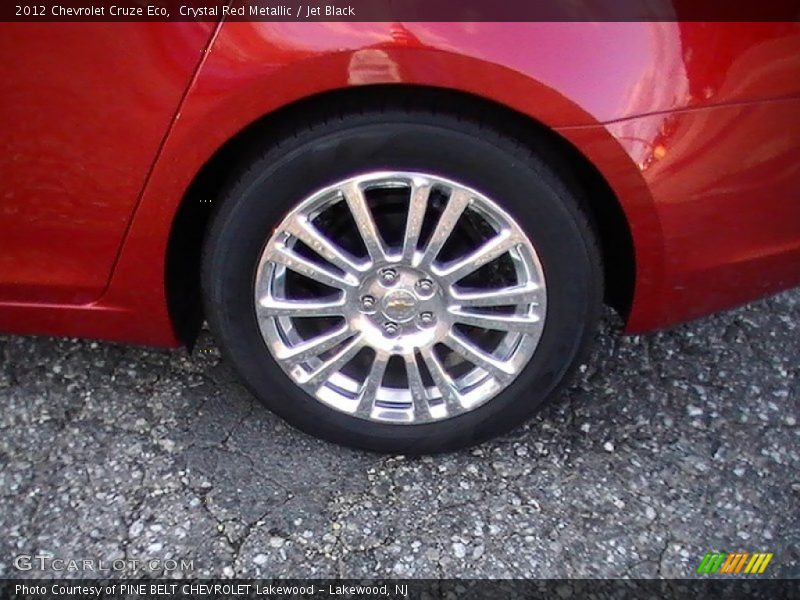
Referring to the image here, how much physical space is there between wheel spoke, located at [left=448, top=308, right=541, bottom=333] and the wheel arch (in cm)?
24

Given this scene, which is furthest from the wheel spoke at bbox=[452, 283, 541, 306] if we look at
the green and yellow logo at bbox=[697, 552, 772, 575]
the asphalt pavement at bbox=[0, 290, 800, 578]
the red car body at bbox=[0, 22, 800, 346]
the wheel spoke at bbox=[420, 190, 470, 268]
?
the green and yellow logo at bbox=[697, 552, 772, 575]

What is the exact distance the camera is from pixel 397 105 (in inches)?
71.8

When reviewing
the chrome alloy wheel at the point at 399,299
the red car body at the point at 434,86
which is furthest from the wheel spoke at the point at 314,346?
the red car body at the point at 434,86

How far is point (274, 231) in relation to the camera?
1.95 m

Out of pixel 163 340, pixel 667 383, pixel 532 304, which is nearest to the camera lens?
pixel 532 304

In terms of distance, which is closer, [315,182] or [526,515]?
[315,182]

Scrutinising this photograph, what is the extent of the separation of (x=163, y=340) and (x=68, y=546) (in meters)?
0.52

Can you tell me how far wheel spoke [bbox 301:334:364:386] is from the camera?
2127mm

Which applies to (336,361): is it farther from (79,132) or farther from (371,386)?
(79,132)

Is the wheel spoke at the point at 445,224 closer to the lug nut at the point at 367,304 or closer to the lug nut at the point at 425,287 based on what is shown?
the lug nut at the point at 425,287

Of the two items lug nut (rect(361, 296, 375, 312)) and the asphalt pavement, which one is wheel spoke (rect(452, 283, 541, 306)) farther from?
the asphalt pavement

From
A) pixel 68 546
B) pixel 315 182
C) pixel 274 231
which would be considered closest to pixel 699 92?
pixel 315 182

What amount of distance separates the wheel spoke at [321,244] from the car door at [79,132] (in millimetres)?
331

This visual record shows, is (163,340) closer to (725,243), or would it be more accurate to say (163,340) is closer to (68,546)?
(68,546)
